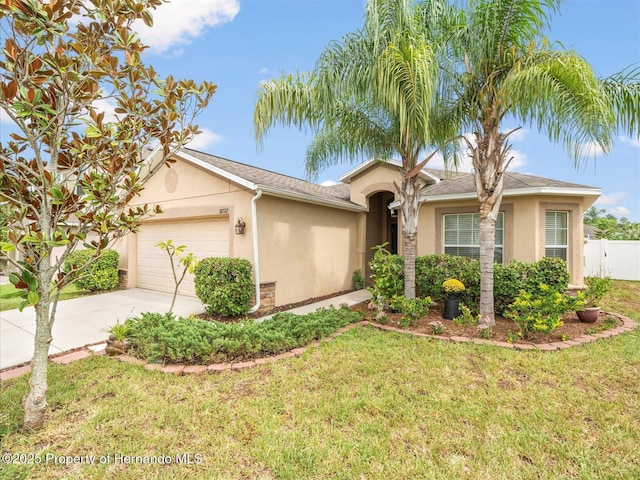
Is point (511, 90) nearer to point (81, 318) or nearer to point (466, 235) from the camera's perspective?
point (466, 235)

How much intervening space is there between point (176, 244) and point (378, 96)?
7.64 meters

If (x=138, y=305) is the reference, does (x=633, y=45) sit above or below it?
above

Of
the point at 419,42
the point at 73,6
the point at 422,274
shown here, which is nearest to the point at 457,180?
the point at 422,274

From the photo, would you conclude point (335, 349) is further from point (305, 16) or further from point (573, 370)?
point (305, 16)

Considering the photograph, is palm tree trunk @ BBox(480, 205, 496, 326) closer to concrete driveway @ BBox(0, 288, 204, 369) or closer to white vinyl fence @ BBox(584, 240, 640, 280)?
concrete driveway @ BBox(0, 288, 204, 369)

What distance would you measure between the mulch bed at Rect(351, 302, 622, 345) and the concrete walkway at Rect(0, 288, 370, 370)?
2.24 m

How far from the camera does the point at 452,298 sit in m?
7.20

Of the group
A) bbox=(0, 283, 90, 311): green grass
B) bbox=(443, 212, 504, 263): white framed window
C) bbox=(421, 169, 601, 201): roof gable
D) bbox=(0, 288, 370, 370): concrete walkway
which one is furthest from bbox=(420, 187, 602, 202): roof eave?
bbox=(0, 283, 90, 311): green grass

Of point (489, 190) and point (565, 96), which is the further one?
point (489, 190)

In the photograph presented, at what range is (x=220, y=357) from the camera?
4664mm

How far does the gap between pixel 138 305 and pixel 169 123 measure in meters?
6.56

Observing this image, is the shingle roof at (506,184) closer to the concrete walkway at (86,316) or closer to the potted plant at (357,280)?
the potted plant at (357,280)

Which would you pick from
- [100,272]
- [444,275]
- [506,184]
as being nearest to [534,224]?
[506,184]

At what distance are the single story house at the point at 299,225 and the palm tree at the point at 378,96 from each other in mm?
2000
